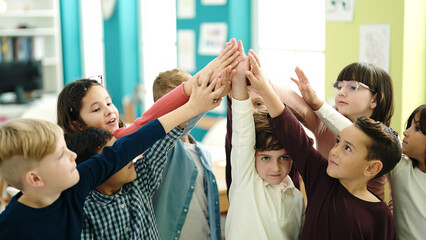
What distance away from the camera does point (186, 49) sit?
5367mm

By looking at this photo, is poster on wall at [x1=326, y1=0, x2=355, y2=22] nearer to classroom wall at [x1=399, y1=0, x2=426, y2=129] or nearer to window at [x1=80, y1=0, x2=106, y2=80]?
classroom wall at [x1=399, y1=0, x2=426, y2=129]

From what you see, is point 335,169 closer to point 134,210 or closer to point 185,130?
point 185,130

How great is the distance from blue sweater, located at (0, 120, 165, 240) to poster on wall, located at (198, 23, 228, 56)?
340 centimetres

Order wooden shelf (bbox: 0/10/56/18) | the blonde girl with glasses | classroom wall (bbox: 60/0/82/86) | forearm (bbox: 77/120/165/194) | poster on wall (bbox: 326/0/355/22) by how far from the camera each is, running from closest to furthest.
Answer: forearm (bbox: 77/120/165/194), the blonde girl with glasses, poster on wall (bbox: 326/0/355/22), wooden shelf (bbox: 0/10/56/18), classroom wall (bbox: 60/0/82/86)

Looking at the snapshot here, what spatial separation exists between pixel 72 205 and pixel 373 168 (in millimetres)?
880

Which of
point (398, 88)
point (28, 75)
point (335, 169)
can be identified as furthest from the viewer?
point (28, 75)

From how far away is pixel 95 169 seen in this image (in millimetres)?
1496

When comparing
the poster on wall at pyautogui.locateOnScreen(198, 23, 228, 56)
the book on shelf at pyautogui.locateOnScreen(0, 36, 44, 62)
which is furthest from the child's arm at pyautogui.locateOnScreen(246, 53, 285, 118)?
the book on shelf at pyautogui.locateOnScreen(0, 36, 44, 62)

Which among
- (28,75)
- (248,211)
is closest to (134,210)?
(248,211)

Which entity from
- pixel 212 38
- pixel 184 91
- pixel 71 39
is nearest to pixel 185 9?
pixel 212 38

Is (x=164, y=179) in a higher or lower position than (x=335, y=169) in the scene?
lower

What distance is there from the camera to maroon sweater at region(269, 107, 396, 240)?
60.5 inches

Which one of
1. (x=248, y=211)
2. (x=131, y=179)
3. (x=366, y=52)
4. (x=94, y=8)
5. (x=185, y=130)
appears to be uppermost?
(x=94, y=8)

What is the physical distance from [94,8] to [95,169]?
6429mm
